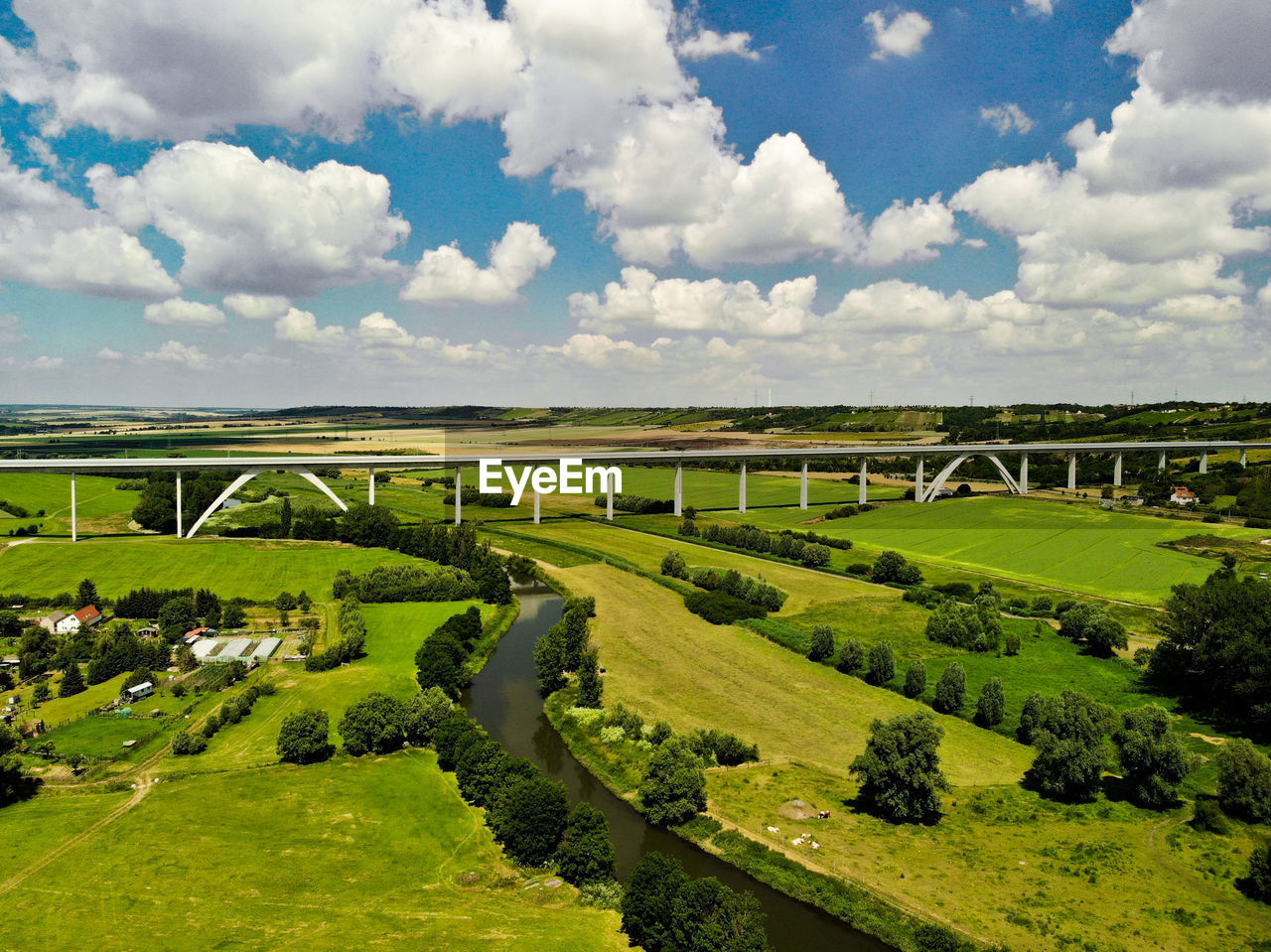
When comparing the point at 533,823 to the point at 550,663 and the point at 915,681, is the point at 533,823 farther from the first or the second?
the point at 915,681

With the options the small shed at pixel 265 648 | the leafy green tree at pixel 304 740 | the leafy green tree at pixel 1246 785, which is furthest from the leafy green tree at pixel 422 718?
the leafy green tree at pixel 1246 785

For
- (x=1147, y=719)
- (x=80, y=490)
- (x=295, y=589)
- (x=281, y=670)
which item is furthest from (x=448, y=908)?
(x=80, y=490)

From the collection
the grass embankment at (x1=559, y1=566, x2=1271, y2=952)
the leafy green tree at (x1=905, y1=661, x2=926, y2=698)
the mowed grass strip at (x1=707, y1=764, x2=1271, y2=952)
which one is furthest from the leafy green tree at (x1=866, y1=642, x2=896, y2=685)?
the mowed grass strip at (x1=707, y1=764, x2=1271, y2=952)

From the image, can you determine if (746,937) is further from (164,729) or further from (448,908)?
(164,729)

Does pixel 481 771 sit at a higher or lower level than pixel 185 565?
lower
